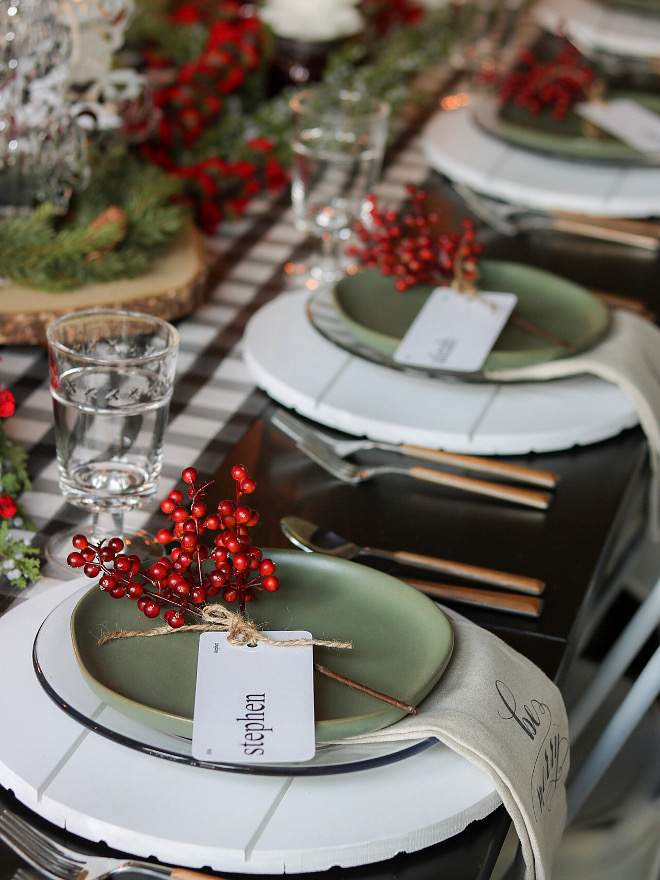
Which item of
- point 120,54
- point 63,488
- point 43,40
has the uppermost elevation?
point 43,40

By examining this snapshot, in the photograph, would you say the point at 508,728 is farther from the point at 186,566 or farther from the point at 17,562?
the point at 17,562

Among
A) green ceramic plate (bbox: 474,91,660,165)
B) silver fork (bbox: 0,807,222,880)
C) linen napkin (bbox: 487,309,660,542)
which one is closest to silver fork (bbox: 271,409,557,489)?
linen napkin (bbox: 487,309,660,542)

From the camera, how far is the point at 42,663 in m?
0.65

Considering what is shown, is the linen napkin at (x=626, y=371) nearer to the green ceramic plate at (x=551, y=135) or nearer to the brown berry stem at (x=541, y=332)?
the brown berry stem at (x=541, y=332)

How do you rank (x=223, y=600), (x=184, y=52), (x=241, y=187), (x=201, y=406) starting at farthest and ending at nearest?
(x=184, y=52)
(x=241, y=187)
(x=201, y=406)
(x=223, y=600)

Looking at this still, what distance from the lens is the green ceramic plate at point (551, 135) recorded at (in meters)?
1.58

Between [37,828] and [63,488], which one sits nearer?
[37,828]

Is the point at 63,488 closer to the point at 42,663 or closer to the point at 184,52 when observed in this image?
the point at 42,663

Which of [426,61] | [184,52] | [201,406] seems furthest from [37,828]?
[426,61]

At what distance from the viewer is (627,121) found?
5.53ft

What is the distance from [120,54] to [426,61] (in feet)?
1.82

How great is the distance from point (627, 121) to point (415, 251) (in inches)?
28.0

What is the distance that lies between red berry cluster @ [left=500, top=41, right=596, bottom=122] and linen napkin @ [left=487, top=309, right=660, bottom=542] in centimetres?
69

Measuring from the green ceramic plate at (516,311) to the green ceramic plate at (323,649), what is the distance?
0.38 m
